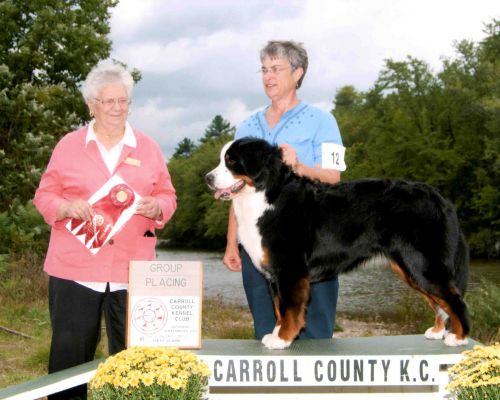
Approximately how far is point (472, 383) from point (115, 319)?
1815 mm

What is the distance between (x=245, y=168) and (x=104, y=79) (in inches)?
33.6

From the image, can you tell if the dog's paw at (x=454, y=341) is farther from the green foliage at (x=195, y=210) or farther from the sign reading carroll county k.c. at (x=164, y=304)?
the green foliage at (x=195, y=210)

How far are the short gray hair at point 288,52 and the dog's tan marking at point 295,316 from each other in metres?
1.26

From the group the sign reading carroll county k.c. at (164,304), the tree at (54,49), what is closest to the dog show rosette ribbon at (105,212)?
the sign reading carroll county k.c. at (164,304)

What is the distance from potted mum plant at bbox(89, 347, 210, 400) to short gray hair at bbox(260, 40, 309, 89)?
1811 millimetres

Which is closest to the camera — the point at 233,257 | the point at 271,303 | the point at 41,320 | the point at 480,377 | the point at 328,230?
the point at 480,377

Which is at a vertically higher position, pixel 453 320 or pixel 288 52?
pixel 288 52

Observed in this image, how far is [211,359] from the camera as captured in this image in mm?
3266

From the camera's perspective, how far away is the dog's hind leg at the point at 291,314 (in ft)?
11.3

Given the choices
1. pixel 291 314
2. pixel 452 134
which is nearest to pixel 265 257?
pixel 291 314

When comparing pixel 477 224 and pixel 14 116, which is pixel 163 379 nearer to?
pixel 14 116

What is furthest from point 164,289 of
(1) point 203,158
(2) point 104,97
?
(1) point 203,158

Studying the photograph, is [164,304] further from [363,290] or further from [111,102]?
[363,290]

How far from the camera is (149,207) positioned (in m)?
3.38
